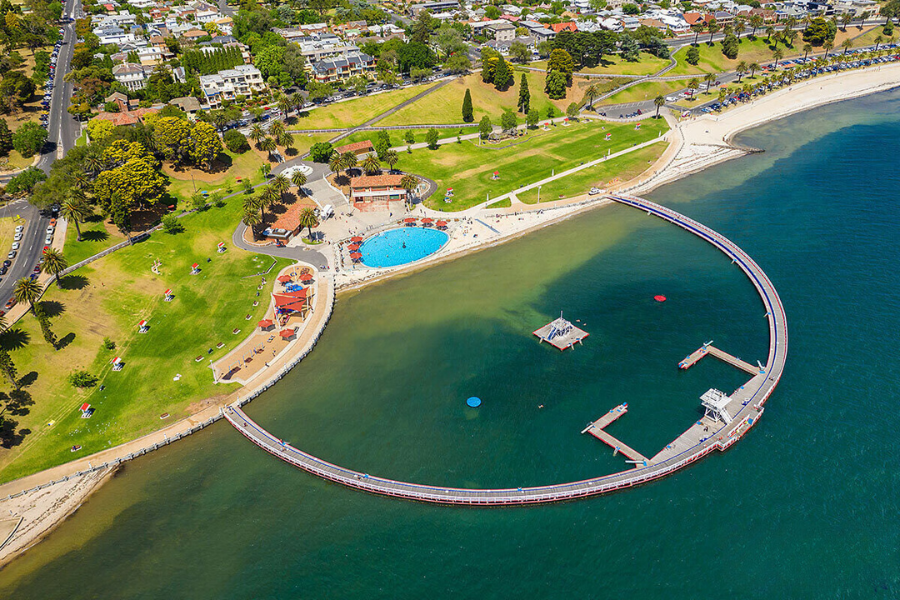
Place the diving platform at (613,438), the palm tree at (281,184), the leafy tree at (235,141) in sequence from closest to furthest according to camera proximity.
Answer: the diving platform at (613,438)
the palm tree at (281,184)
the leafy tree at (235,141)

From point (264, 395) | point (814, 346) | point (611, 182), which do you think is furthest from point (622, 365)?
point (611, 182)

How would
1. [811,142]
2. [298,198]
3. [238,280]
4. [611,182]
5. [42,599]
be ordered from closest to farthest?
[42,599] → [238,280] → [298,198] → [611,182] → [811,142]

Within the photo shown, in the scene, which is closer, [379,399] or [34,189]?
[379,399]

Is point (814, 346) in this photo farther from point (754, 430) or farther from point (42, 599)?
point (42, 599)

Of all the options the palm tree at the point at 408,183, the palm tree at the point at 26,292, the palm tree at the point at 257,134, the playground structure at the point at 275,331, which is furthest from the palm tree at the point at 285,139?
the palm tree at the point at 26,292

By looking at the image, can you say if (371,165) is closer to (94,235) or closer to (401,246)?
(401,246)

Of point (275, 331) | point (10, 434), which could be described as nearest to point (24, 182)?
point (10, 434)

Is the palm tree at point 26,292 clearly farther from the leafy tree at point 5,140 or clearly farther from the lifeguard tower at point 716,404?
the lifeguard tower at point 716,404

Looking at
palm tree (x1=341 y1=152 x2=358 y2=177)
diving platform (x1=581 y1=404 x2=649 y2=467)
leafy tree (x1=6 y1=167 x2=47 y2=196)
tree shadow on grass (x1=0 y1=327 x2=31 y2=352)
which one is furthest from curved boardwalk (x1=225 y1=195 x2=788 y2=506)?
leafy tree (x1=6 y1=167 x2=47 y2=196)
